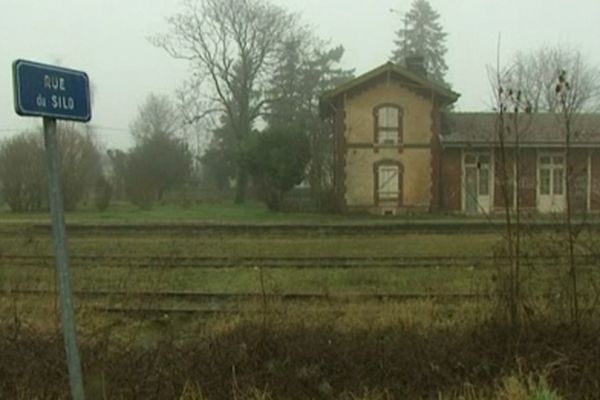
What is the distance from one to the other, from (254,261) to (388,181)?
19050 mm

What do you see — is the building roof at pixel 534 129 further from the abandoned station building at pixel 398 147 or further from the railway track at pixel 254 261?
the railway track at pixel 254 261

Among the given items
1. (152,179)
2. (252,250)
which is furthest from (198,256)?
(152,179)

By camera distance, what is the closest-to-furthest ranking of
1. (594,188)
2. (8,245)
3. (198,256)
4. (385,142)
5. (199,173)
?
(198,256) → (8,245) → (594,188) → (385,142) → (199,173)

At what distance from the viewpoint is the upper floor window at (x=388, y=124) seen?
31.2 m

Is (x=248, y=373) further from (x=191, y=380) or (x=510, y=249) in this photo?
(x=510, y=249)

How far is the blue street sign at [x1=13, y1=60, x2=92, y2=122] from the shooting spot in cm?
342

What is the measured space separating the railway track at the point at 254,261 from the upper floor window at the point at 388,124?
61.4 feet

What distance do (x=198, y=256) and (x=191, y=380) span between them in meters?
9.08

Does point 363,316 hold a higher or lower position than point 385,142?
lower

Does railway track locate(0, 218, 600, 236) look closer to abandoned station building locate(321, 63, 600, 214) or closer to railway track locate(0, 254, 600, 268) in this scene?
railway track locate(0, 254, 600, 268)

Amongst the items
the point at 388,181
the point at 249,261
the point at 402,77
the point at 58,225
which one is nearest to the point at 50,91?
the point at 58,225

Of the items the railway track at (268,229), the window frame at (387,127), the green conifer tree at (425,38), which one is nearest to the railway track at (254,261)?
the railway track at (268,229)

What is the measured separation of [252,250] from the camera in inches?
595

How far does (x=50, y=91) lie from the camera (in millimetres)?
3607
